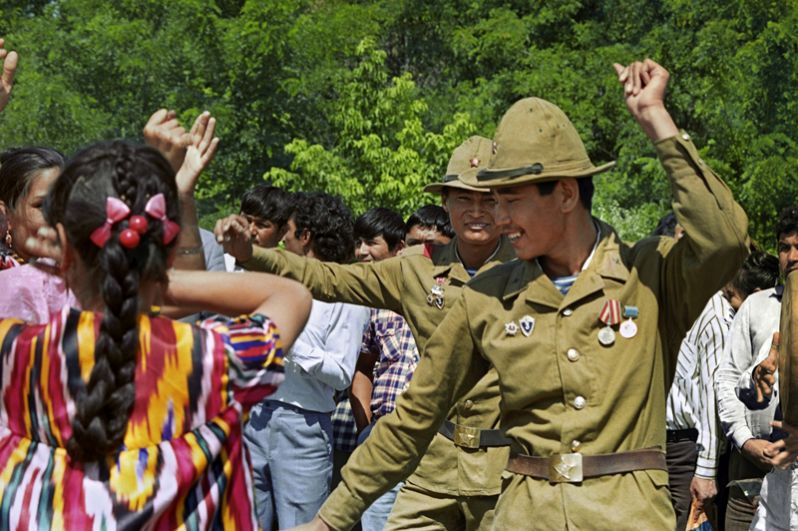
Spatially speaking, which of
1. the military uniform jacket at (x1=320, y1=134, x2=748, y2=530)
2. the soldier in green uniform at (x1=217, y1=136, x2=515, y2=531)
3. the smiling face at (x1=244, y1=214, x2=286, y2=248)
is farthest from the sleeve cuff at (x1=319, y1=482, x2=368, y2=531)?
the smiling face at (x1=244, y1=214, x2=286, y2=248)

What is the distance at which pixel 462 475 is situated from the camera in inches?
245

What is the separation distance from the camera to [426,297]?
6570 mm

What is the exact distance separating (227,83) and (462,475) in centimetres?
2362

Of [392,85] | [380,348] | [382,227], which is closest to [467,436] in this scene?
[380,348]

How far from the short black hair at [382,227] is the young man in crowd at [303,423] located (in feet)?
6.95

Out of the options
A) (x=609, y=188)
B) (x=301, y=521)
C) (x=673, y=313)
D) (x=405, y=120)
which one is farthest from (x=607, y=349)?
(x=609, y=188)

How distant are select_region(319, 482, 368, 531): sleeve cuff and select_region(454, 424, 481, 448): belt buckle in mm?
1409

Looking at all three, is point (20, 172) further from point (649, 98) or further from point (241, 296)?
point (649, 98)

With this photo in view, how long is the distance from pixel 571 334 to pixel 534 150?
2.17 ft

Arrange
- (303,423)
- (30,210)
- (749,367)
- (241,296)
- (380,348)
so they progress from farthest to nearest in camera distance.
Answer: (380,348) → (749,367) → (303,423) → (30,210) → (241,296)

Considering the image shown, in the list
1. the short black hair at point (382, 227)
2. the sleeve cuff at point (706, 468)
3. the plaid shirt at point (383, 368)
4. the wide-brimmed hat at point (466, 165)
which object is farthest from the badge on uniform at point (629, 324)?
the short black hair at point (382, 227)

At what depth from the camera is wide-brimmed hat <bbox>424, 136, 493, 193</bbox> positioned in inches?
269

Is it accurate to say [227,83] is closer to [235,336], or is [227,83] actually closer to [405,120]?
[405,120]

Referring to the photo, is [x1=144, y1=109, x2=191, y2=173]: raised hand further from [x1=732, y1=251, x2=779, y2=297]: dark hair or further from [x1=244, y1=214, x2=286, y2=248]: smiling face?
[x1=732, y1=251, x2=779, y2=297]: dark hair
